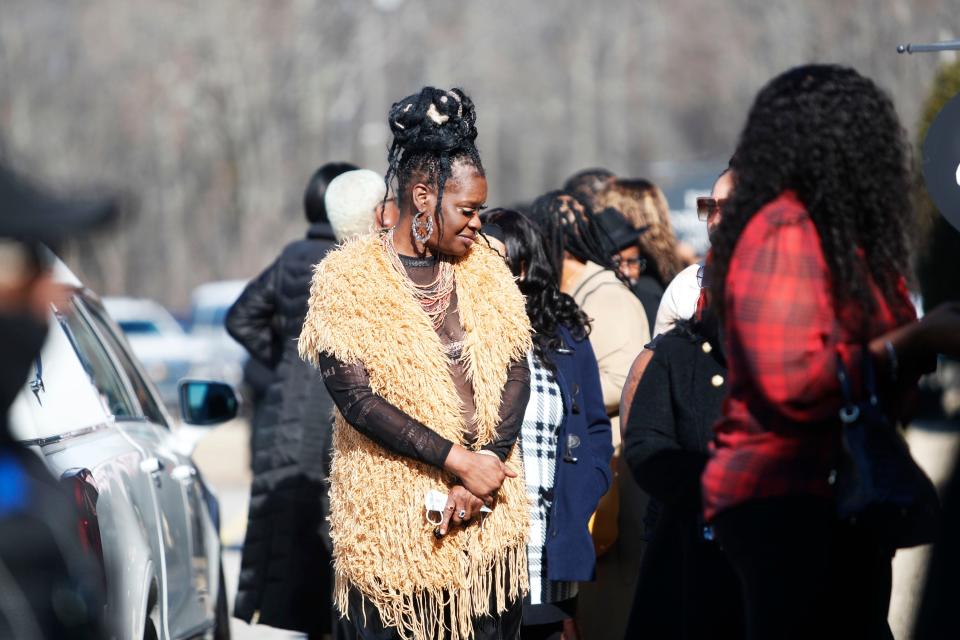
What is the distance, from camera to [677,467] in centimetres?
388

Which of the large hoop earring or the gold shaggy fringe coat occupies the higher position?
the large hoop earring

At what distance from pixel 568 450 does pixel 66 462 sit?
64.4 inches

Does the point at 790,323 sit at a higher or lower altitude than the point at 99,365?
lower

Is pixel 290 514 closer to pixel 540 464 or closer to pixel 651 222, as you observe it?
pixel 540 464

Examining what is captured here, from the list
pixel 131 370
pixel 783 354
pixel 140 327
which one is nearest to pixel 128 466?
pixel 131 370

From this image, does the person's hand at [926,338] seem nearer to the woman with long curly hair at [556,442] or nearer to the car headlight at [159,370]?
the woman with long curly hair at [556,442]

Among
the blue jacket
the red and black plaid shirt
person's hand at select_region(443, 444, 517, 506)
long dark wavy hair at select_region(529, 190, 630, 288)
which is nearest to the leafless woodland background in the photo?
long dark wavy hair at select_region(529, 190, 630, 288)

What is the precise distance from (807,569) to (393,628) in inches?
51.9

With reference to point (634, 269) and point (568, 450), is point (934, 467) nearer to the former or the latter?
point (634, 269)

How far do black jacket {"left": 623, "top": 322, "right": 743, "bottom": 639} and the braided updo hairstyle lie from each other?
0.78 m

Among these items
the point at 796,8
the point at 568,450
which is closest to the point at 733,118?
the point at 796,8

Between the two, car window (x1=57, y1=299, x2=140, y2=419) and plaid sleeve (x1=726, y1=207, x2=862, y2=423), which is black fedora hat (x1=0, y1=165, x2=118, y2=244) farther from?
car window (x1=57, y1=299, x2=140, y2=419)

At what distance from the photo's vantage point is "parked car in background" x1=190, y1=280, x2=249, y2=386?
23.5 metres

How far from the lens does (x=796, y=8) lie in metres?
32.3
